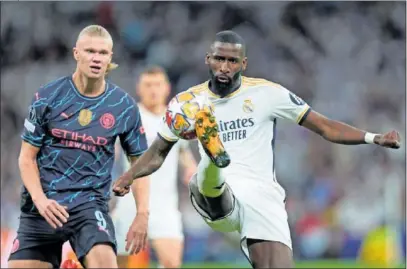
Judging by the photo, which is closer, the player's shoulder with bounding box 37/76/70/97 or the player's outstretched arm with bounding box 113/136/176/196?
the player's outstretched arm with bounding box 113/136/176/196

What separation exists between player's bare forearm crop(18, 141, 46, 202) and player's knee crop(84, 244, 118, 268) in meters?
0.53

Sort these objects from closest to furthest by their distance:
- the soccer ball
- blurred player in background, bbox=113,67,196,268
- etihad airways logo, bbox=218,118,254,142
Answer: the soccer ball < etihad airways logo, bbox=218,118,254,142 < blurred player in background, bbox=113,67,196,268

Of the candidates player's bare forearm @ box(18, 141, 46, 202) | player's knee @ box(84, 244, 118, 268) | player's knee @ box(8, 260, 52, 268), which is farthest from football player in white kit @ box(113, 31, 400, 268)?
player's knee @ box(8, 260, 52, 268)

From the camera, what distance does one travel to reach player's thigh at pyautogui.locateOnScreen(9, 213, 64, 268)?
6363 millimetres

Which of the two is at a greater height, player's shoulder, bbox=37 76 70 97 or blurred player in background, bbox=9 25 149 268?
player's shoulder, bbox=37 76 70 97

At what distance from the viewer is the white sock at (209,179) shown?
20.0ft

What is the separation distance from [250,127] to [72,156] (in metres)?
1.25

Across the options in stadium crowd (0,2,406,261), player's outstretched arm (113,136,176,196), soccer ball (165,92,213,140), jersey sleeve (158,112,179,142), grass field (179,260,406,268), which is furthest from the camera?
stadium crowd (0,2,406,261)

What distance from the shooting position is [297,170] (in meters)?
16.2

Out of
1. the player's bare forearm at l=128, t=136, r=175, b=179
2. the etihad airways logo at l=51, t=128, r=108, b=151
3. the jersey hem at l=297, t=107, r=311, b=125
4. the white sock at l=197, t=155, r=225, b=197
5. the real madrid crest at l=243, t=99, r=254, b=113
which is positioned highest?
the real madrid crest at l=243, t=99, r=254, b=113

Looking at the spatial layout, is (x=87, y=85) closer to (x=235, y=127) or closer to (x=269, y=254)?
(x=235, y=127)

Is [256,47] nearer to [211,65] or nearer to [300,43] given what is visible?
[300,43]

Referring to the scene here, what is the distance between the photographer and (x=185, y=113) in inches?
231

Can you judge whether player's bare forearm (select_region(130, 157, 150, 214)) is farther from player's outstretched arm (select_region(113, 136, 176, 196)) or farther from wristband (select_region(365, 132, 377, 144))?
wristband (select_region(365, 132, 377, 144))
